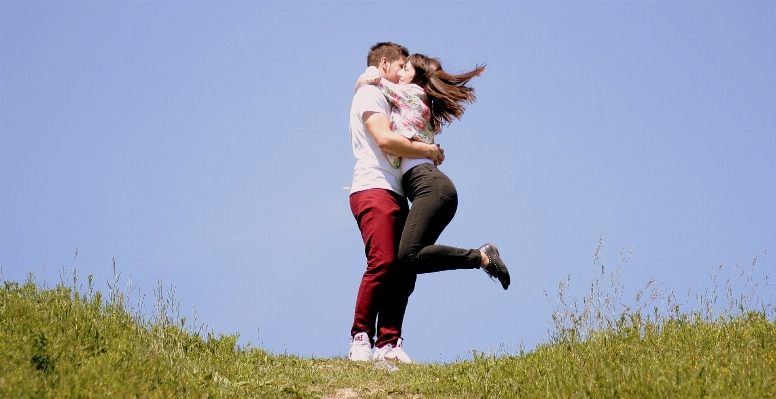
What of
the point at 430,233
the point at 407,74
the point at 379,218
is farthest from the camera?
the point at 407,74

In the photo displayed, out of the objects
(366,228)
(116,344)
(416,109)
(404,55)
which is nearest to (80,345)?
(116,344)

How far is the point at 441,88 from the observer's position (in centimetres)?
839

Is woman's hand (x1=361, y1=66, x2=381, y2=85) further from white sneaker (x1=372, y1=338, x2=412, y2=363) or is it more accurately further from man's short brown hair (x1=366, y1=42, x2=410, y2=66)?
white sneaker (x1=372, y1=338, x2=412, y2=363)

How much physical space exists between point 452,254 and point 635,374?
7.72ft

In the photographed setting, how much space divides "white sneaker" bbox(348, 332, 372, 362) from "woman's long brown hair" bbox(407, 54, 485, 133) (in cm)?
→ 231

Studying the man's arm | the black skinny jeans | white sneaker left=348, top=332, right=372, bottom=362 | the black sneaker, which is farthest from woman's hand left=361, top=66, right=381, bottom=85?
white sneaker left=348, top=332, right=372, bottom=362

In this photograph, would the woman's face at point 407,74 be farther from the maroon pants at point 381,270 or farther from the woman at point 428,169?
the maroon pants at point 381,270

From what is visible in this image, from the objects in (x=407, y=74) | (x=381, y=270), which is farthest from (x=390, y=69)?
(x=381, y=270)

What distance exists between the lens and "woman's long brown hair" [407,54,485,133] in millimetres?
8406

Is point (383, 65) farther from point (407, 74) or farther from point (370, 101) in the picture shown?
point (370, 101)

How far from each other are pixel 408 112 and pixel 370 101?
41cm

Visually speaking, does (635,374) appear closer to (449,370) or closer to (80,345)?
(449,370)

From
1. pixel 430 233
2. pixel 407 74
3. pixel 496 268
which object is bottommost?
pixel 496 268

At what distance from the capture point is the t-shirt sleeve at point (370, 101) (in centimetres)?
805
